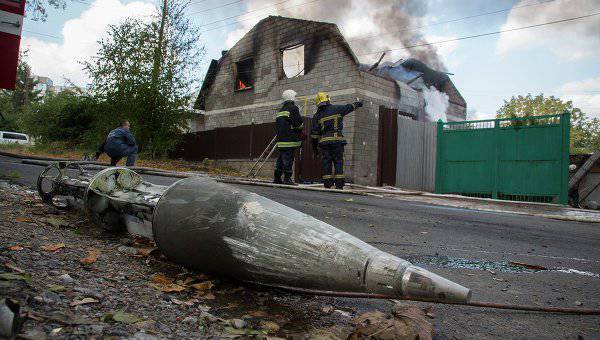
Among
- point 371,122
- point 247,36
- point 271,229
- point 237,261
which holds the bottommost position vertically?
point 237,261

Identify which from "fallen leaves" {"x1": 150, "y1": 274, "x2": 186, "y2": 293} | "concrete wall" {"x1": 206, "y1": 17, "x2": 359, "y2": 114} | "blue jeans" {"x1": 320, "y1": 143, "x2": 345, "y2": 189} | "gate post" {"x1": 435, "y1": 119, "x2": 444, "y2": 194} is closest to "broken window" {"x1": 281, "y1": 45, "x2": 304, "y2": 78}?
"concrete wall" {"x1": 206, "y1": 17, "x2": 359, "y2": 114}

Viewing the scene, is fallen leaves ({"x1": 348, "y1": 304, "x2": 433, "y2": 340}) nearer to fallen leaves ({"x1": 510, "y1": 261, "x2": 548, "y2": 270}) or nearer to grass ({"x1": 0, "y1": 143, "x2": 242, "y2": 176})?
fallen leaves ({"x1": 510, "y1": 261, "x2": 548, "y2": 270})

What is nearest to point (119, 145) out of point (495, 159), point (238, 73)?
point (495, 159)

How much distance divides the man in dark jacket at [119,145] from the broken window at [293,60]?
8.25 metres

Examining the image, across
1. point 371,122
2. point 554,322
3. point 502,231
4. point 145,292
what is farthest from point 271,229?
point 371,122

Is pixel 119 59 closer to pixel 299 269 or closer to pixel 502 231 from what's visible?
pixel 502 231

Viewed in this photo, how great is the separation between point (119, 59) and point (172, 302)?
55.2 ft

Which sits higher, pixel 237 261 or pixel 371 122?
pixel 371 122

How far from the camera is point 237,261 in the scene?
1.86 m

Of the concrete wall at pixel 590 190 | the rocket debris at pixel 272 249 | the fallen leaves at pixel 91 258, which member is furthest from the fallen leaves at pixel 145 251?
the concrete wall at pixel 590 190

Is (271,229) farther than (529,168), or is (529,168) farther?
(529,168)

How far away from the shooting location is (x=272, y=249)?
5.84ft

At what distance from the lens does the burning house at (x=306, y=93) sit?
1347cm

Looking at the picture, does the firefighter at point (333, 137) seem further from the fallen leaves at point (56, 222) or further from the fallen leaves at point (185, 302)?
the fallen leaves at point (185, 302)
